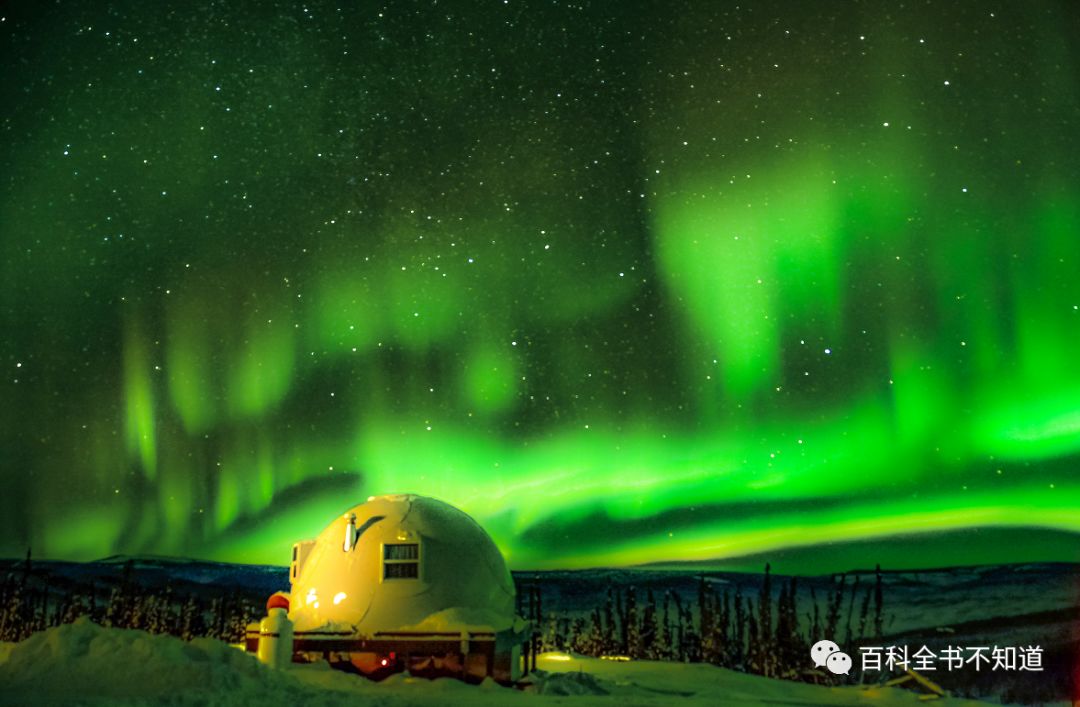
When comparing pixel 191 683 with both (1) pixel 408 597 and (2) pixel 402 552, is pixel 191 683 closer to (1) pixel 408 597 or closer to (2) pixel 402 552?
(1) pixel 408 597

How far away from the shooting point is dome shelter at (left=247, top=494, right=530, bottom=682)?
21.0 meters

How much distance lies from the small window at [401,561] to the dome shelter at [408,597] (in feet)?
0.08

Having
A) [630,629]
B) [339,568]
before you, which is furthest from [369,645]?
[630,629]

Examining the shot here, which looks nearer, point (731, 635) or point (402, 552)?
point (402, 552)

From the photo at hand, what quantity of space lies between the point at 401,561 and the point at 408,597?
965mm

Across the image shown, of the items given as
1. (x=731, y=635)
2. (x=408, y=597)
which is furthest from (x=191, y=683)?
(x=731, y=635)

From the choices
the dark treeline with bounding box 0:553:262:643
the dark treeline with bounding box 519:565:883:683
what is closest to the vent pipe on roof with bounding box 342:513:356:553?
the dark treeline with bounding box 519:565:883:683

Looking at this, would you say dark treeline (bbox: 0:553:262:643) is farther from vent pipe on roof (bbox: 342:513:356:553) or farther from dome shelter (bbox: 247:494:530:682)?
vent pipe on roof (bbox: 342:513:356:553)

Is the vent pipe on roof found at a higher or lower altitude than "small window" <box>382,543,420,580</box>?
higher

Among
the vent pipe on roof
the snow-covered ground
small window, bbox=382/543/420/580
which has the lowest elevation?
the snow-covered ground

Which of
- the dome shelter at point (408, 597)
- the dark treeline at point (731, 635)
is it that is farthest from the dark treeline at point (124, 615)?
the dome shelter at point (408, 597)

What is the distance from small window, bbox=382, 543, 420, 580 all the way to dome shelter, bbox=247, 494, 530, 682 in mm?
25

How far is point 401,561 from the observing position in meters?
23.0

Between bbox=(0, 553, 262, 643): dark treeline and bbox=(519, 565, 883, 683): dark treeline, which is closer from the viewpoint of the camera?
bbox=(519, 565, 883, 683): dark treeline
